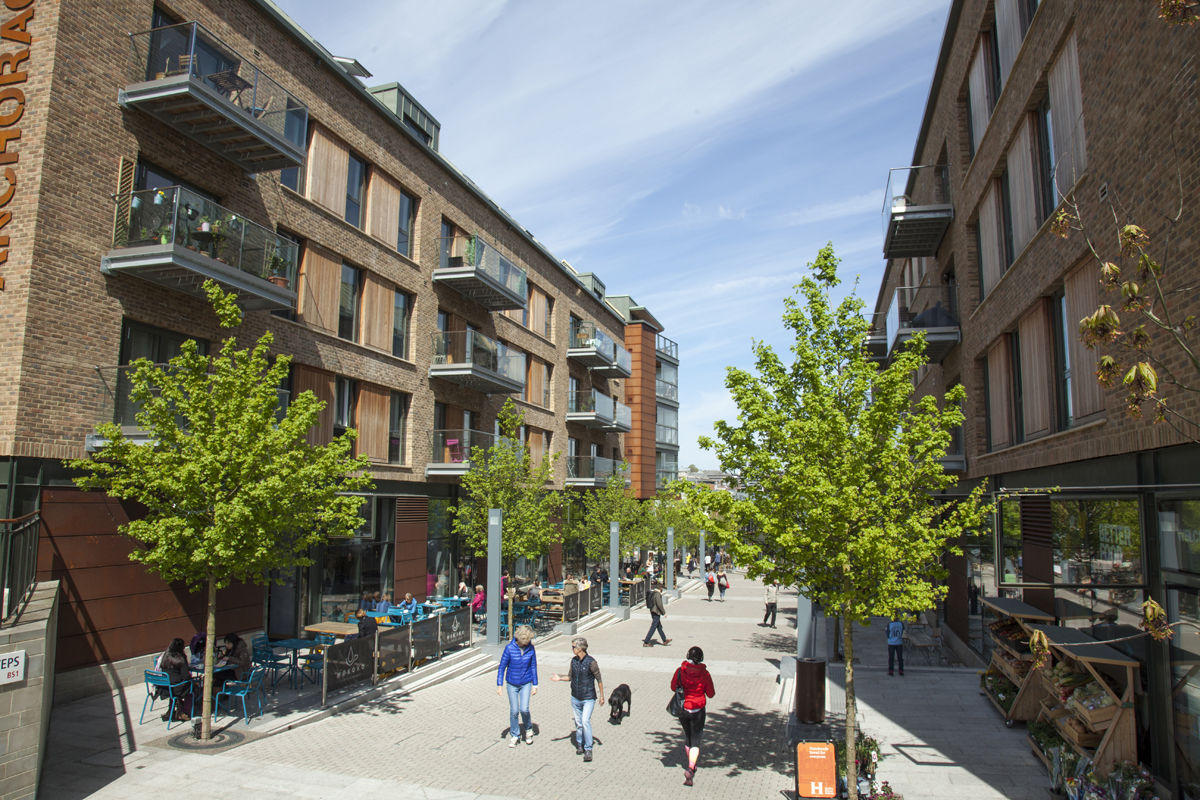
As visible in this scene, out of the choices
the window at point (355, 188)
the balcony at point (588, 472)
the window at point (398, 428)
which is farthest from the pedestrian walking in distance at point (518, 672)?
the balcony at point (588, 472)

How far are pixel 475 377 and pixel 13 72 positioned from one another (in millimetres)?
14173

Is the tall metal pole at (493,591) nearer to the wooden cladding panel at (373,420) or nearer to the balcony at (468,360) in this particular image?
the wooden cladding panel at (373,420)

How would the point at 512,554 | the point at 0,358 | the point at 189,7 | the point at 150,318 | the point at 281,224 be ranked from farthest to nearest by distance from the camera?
the point at 512,554 < the point at 281,224 < the point at 189,7 < the point at 150,318 < the point at 0,358

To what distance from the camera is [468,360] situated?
2477cm

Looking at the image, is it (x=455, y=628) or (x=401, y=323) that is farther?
(x=401, y=323)

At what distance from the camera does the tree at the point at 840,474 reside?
8672 millimetres

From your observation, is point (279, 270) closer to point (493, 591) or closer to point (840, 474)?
point (493, 591)

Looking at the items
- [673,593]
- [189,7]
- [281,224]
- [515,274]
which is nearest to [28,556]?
[281,224]

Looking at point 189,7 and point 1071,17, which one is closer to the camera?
point 1071,17

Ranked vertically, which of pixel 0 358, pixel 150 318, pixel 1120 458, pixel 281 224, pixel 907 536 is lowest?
pixel 907 536

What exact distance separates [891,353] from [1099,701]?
52.6ft

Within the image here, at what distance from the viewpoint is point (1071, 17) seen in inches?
425

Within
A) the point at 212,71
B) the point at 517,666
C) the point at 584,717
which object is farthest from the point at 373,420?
the point at 584,717

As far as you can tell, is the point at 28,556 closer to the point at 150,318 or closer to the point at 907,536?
the point at 150,318
